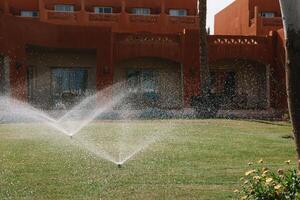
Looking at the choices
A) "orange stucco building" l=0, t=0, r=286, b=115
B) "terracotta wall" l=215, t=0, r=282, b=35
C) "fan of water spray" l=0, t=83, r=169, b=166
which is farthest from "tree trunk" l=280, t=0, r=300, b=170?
"terracotta wall" l=215, t=0, r=282, b=35

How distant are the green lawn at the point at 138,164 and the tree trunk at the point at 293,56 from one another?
2.80 metres

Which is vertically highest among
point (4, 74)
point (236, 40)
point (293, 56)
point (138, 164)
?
point (293, 56)

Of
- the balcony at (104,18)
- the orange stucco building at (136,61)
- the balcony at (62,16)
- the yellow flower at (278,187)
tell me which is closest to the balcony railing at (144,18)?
the orange stucco building at (136,61)

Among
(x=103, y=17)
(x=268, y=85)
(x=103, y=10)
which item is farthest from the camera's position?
(x=103, y=10)

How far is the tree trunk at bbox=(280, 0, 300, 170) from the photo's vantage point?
397cm

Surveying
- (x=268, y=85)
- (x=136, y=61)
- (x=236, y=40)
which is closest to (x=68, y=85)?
(x=136, y=61)

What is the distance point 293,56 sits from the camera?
399 cm

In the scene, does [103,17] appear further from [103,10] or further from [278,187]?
[278,187]

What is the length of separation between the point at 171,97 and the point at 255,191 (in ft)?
82.1

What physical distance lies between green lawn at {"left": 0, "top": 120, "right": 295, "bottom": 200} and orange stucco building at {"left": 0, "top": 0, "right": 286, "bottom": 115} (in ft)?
37.1

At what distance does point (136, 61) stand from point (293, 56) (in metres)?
25.3

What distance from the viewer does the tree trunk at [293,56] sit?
397 centimetres

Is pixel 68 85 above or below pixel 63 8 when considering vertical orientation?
below

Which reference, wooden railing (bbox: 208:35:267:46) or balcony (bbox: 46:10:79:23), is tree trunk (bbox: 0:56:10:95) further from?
wooden railing (bbox: 208:35:267:46)
